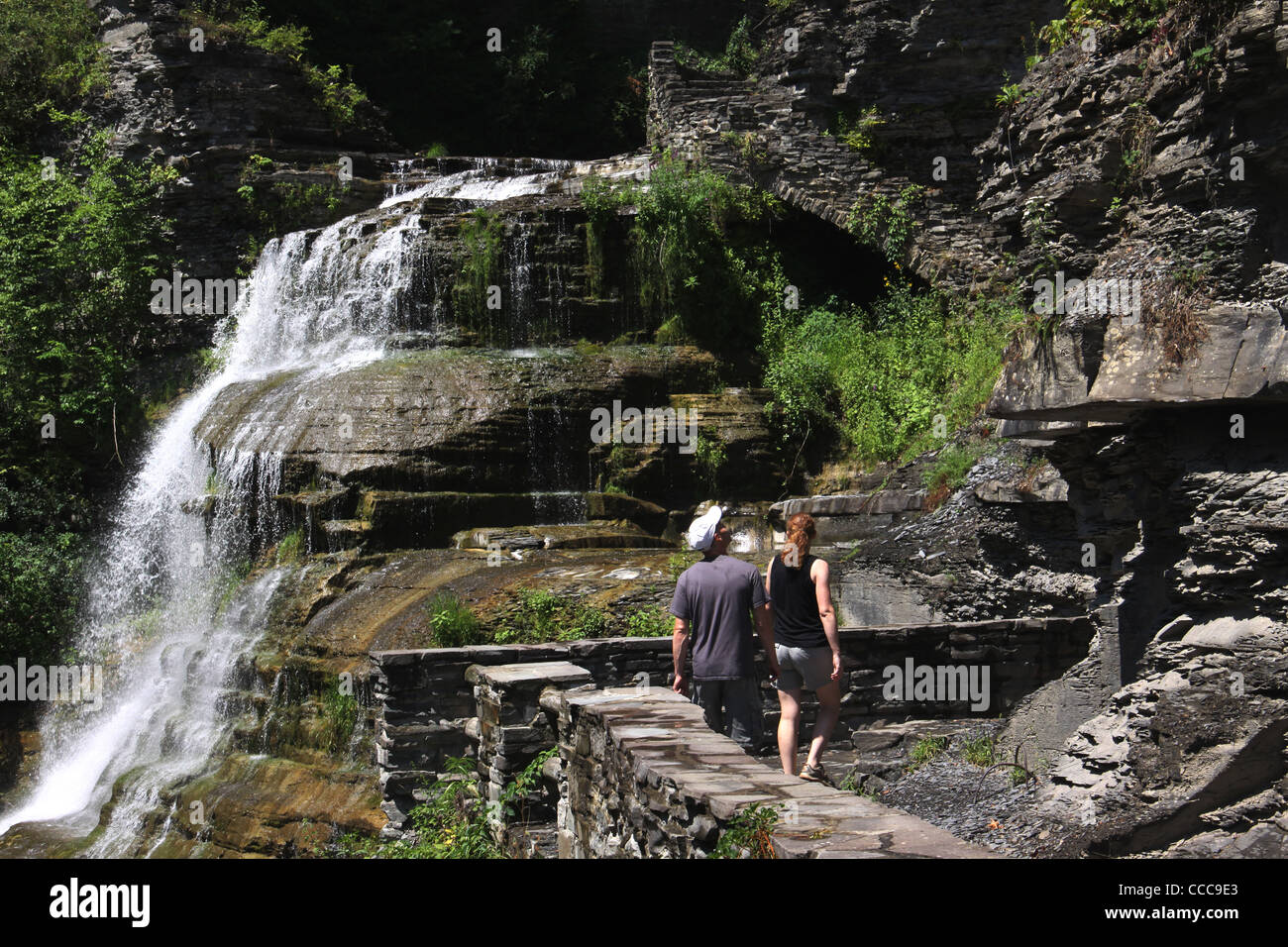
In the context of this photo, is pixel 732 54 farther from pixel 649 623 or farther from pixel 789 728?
pixel 789 728

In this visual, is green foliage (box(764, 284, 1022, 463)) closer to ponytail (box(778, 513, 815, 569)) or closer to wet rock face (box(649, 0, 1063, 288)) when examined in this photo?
wet rock face (box(649, 0, 1063, 288))

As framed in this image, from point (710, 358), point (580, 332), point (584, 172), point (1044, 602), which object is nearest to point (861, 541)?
point (1044, 602)

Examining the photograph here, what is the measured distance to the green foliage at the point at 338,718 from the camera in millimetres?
9078

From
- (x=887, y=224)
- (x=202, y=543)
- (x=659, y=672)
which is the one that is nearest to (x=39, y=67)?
(x=202, y=543)

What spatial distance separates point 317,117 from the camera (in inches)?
789

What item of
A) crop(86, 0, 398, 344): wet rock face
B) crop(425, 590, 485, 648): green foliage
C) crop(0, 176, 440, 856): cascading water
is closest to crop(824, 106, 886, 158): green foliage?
crop(0, 176, 440, 856): cascading water

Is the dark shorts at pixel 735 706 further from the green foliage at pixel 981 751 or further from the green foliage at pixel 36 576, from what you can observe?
the green foliage at pixel 36 576

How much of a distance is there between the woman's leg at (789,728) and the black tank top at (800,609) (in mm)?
290

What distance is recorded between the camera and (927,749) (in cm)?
754

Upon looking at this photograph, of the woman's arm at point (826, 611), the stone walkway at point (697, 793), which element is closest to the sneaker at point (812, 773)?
the woman's arm at point (826, 611)

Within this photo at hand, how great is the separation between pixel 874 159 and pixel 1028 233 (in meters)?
10.2

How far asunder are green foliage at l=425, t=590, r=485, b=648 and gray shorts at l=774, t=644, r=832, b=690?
10.9 feet
